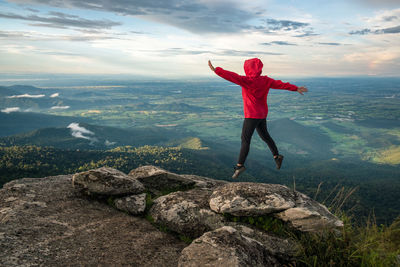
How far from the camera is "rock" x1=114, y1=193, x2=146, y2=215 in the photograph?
9.52 meters

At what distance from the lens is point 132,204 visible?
9.77 metres

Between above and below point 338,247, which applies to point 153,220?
below

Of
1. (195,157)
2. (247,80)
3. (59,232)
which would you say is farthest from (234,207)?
(195,157)

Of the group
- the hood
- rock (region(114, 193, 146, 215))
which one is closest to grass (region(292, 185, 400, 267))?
rock (region(114, 193, 146, 215))

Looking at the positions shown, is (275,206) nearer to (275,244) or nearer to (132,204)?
(275,244)

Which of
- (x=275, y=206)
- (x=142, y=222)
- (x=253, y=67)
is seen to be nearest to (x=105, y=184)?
(x=142, y=222)

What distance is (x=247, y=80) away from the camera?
31.5 feet

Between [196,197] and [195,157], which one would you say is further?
[195,157]

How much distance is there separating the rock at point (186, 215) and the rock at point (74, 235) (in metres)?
0.46

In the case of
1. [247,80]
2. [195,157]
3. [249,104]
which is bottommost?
[195,157]

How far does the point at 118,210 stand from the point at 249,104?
6860 millimetres

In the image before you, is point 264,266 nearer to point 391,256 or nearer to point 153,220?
point 391,256

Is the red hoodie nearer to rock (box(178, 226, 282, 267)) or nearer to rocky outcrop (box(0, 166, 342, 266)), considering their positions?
rocky outcrop (box(0, 166, 342, 266))

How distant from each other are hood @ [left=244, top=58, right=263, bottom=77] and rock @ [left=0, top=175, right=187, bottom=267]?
272 inches
